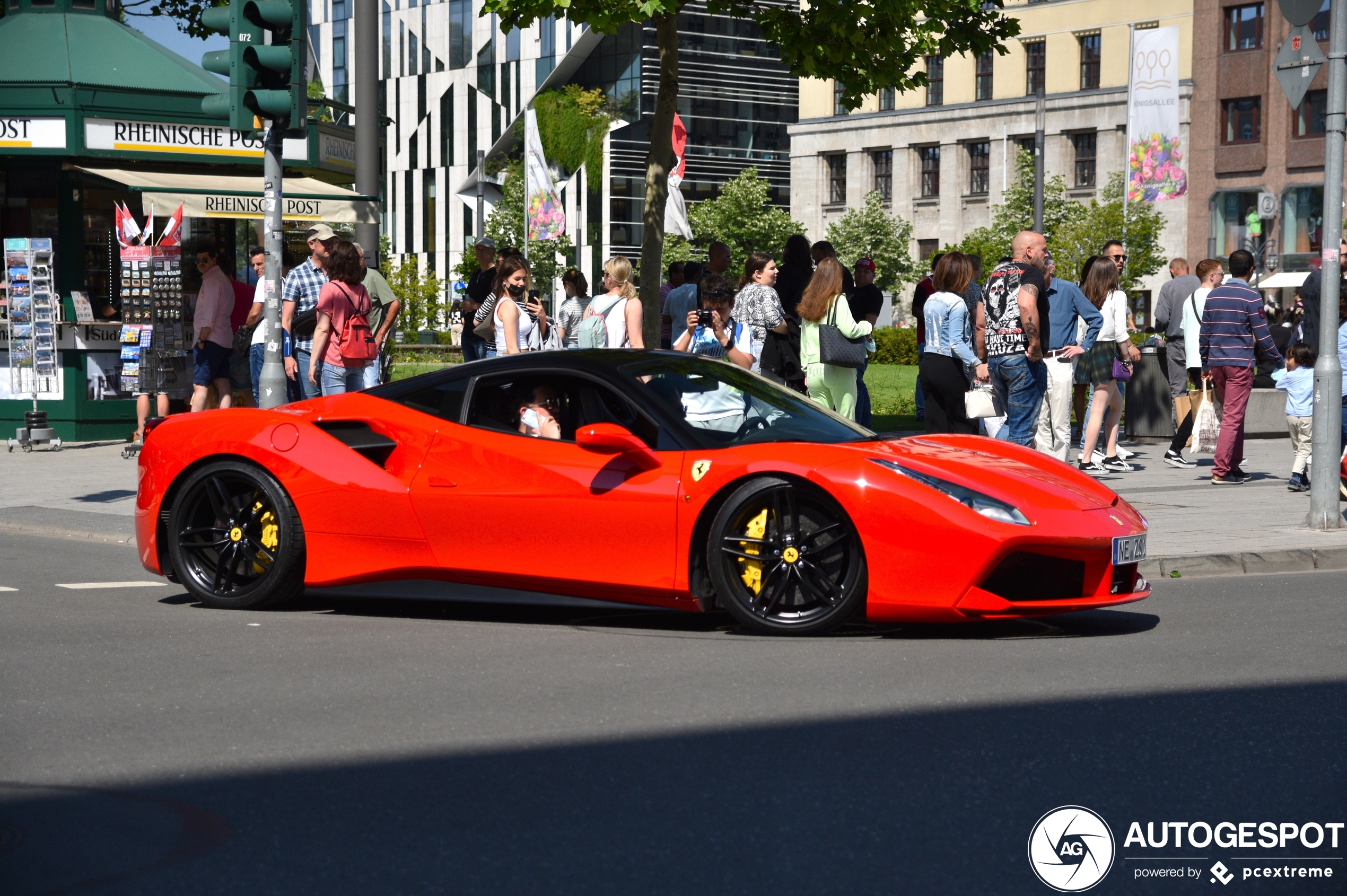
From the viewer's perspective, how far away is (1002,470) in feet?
23.0

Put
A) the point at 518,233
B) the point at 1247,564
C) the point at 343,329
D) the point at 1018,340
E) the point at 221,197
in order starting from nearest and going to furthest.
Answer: the point at 1247,564
the point at 343,329
the point at 1018,340
the point at 221,197
the point at 518,233

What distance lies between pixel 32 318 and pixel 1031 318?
1069 centimetres

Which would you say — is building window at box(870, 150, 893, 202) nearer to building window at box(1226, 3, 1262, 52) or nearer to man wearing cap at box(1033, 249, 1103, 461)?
building window at box(1226, 3, 1262, 52)

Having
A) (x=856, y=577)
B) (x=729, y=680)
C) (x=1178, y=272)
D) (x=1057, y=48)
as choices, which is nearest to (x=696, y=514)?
(x=856, y=577)

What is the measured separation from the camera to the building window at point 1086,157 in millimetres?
70812

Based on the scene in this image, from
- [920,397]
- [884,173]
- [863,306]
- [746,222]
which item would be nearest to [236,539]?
[863,306]

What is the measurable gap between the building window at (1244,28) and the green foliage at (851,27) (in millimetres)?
52829

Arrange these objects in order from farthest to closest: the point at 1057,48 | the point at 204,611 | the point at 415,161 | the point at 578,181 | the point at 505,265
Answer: the point at 415,161 < the point at 578,181 < the point at 1057,48 < the point at 505,265 < the point at 204,611

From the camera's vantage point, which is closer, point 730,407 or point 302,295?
point 730,407

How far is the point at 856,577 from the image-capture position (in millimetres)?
6703

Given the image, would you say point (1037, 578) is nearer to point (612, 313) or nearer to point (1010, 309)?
point (1010, 309)

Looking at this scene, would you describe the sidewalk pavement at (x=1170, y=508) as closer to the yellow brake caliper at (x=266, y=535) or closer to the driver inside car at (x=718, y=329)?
the driver inside car at (x=718, y=329)

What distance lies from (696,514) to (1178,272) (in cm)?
1159

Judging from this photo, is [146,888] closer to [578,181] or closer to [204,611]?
[204,611]
